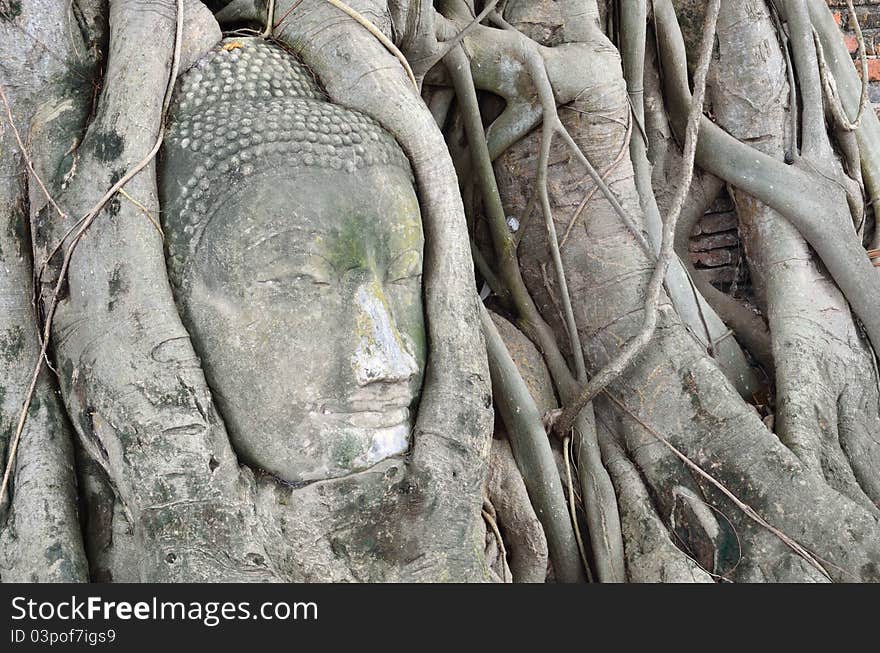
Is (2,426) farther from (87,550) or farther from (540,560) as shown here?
(540,560)

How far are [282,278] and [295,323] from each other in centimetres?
8

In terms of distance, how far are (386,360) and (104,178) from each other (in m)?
0.54

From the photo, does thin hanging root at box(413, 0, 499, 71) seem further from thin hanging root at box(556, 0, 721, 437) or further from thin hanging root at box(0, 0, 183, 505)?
thin hanging root at box(0, 0, 183, 505)

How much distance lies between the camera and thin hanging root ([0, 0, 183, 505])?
156 cm

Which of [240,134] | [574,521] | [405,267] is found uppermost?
[240,134]

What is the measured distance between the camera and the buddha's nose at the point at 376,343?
1.60 meters

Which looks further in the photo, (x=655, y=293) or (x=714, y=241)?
(x=714, y=241)

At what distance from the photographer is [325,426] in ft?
5.25

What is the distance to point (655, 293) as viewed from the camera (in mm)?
2170

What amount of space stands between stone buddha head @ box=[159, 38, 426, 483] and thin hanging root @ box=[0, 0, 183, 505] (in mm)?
33

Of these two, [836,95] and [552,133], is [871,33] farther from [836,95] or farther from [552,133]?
[552,133]

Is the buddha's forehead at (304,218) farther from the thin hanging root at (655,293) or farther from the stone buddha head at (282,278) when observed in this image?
the thin hanging root at (655,293)

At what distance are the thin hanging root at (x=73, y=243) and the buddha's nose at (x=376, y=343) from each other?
410 millimetres

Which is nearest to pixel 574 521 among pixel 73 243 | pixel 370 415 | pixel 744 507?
pixel 744 507
